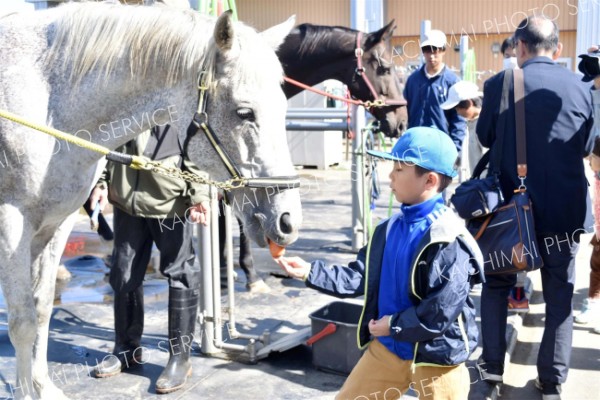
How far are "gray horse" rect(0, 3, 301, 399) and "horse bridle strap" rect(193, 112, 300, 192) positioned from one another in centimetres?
3

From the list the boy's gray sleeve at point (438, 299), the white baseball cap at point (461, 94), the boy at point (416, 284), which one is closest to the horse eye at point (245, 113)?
the boy at point (416, 284)

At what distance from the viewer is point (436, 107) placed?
5.80 metres

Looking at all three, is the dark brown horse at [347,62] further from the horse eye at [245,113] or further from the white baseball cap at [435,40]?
the horse eye at [245,113]

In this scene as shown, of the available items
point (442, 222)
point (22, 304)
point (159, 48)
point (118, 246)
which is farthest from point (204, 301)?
point (442, 222)

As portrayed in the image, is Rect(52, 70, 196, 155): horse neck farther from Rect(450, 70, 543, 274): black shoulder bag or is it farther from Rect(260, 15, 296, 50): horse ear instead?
Rect(450, 70, 543, 274): black shoulder bag

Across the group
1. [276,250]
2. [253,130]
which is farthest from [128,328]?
[253,130]

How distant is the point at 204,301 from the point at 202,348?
295 mm

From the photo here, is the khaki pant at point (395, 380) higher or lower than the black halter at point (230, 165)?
lower

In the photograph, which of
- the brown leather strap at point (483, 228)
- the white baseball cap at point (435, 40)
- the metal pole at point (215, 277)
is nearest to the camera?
the brown leather strap at point (483, 228)

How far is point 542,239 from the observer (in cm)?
361

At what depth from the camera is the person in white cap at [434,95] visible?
582 cm

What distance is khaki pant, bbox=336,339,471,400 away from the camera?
2.44 m

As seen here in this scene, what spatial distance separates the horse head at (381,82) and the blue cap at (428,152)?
365 centimetres

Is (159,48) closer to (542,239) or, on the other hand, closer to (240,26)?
(240,26)
